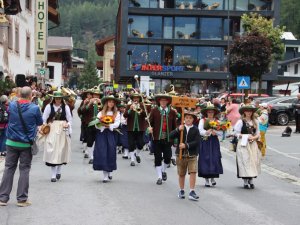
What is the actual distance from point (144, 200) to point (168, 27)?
48859 mm

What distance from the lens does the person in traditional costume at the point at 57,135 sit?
11938 millimetres

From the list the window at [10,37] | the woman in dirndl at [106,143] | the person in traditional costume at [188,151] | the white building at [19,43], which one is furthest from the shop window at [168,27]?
the person in traditional costume at [188,151]

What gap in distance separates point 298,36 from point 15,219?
89598 mm

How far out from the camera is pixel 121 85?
70.8m

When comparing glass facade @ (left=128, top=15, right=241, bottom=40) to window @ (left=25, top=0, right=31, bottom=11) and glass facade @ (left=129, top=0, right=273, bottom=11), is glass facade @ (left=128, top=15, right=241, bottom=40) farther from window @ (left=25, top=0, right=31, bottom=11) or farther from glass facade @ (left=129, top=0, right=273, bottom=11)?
window @ (left=25, top=0, right=31, bottom=11)

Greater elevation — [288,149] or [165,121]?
[165,121]

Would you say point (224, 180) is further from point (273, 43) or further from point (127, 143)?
point (273, 43)

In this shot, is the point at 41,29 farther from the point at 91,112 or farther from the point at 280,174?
the point at 280,174

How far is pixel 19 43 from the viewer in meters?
35.0

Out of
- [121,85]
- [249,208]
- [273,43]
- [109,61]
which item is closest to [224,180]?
[249,208]

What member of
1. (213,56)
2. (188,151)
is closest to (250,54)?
(213,56)

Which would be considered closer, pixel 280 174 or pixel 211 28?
pixel 280 174

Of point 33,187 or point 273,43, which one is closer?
point 33,187

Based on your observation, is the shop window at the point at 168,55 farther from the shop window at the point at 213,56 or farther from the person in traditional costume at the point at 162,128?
the person in traditional costume at the point at 162,128
